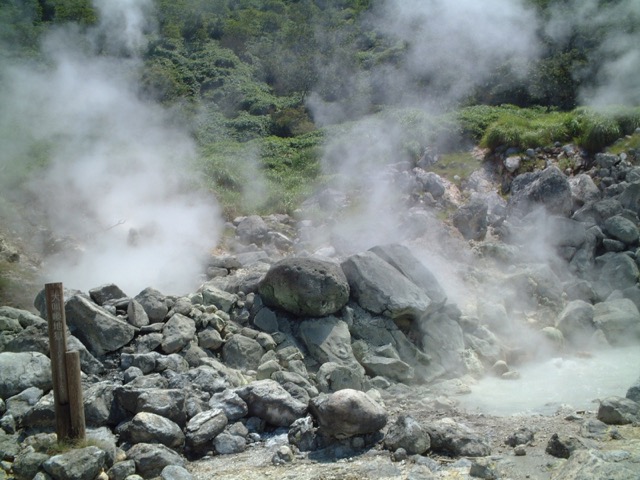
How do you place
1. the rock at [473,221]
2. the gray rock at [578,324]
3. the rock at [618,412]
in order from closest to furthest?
the rock at [618,412] → the gray rock at [578,324] → the rock at [473,221]

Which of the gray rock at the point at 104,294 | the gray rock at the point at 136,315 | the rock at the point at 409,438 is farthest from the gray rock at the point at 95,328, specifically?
the rock at the point at 409,438

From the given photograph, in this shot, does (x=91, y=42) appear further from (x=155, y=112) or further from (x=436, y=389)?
(x=436, y=389)

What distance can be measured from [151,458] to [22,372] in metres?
2.00

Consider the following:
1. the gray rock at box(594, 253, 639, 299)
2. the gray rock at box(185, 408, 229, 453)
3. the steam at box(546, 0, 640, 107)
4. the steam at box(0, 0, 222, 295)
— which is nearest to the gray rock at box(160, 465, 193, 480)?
the gray rock at box(185, 408, 229, 453)

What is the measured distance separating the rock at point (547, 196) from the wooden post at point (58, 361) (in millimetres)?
10551

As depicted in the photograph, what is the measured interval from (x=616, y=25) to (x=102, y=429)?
20.0m

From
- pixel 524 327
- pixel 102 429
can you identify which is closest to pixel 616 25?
pixel 524 327

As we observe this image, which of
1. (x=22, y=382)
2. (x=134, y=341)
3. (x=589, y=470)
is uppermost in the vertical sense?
(x=134, y=341)

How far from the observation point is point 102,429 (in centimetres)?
620

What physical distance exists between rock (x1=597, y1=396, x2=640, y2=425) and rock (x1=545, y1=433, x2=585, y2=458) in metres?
0.86

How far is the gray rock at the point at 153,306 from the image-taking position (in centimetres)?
823

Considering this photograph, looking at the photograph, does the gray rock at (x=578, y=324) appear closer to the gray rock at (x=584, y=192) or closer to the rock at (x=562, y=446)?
the gray rock at (x=584, y=192)

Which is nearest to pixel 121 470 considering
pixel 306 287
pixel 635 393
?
pixel 306 287

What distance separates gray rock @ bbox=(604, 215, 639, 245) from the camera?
480 inches
